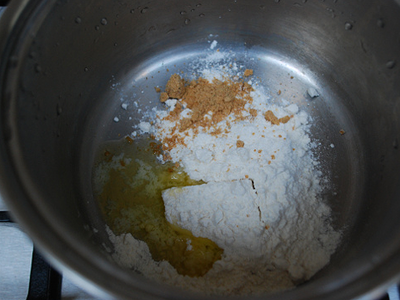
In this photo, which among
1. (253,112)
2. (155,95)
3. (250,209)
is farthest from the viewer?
(155,95)

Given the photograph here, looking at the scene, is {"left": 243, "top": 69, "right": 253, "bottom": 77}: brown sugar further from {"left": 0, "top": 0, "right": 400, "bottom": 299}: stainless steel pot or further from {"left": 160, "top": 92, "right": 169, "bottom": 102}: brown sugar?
{"left": 160, "top": 92, "right": 169, "bottom": 102}: brown sugar

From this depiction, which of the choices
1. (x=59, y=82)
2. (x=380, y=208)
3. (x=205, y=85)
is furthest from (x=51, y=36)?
(x=380, y=208)

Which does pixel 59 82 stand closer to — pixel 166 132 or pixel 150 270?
pixel 166 132

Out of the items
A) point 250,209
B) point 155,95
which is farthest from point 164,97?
point 250,209

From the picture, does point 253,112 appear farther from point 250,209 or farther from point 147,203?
point 147,203

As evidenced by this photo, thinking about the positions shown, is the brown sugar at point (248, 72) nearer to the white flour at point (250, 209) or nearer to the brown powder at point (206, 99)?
the brown powder at point (206, 99)

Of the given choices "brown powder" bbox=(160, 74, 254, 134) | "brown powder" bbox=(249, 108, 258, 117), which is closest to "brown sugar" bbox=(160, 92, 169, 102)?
"brown powder" bbox=(160, 74, 254, 134)

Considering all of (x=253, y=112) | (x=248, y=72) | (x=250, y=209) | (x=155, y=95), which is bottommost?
(x=250, y=209)
